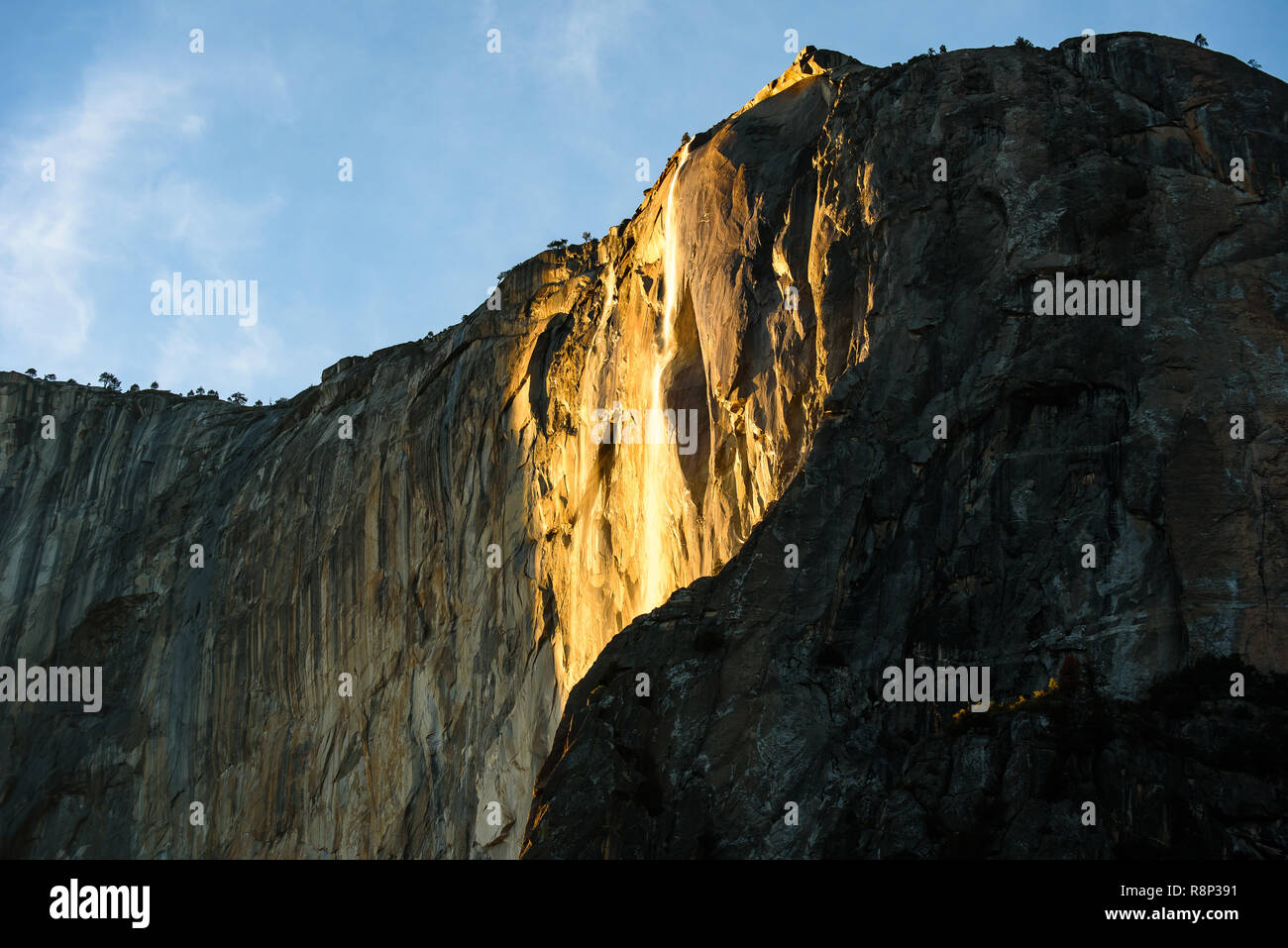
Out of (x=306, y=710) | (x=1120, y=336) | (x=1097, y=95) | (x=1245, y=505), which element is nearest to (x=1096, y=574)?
(x=1245, y=505)

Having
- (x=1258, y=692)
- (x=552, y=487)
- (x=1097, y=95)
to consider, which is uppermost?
(x=1097, y=95)

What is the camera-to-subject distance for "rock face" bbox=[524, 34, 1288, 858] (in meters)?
27.2

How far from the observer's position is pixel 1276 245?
3306 cm

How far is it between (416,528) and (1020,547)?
35570 mm

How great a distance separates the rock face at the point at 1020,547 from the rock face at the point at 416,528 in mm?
3695

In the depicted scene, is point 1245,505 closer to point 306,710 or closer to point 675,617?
point 675,617

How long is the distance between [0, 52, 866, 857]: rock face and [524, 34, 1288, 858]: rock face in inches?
145

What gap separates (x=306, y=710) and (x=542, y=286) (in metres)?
20.4
